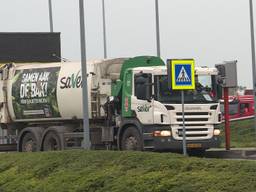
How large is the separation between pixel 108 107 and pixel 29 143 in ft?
13.2

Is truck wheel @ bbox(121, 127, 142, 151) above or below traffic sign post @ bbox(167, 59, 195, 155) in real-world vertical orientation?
below

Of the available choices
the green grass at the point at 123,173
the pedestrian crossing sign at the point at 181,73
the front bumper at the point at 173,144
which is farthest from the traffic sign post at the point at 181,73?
the front bumper at the point at 173,144

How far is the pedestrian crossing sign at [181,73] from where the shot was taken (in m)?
15.5

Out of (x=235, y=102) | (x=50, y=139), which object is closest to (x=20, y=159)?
(x=50, y=139)

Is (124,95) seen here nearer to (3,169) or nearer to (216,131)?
(216,131)

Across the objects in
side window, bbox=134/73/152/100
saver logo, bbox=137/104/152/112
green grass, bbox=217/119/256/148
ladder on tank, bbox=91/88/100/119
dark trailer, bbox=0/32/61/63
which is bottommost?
green grass, bbox=217/119/256/148

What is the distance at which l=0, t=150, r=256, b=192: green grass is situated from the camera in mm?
10375

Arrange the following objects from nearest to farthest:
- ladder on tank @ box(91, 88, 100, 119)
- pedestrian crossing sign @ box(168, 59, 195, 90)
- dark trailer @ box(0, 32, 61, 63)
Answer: pedestrian crossing sign @ box(168, 59, 195, 90) → ladder on tank @ box(91, 88, 100, 119) → dark trailer @ box(0, 32, 61, 63)

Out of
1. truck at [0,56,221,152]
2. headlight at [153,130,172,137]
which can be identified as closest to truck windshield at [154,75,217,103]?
truck at [0,56,221,152]

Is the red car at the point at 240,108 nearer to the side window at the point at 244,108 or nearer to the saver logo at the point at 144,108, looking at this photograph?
the side window at the point at 244,108

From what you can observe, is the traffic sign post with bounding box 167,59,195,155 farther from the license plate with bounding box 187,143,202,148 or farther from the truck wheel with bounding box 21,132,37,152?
the truck wheel with bounding box 21,132,37,152

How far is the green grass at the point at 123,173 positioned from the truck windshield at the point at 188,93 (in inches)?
197

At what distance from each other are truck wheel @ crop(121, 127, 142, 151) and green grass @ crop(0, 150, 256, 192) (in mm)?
4610

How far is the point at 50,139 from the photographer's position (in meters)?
23.0
